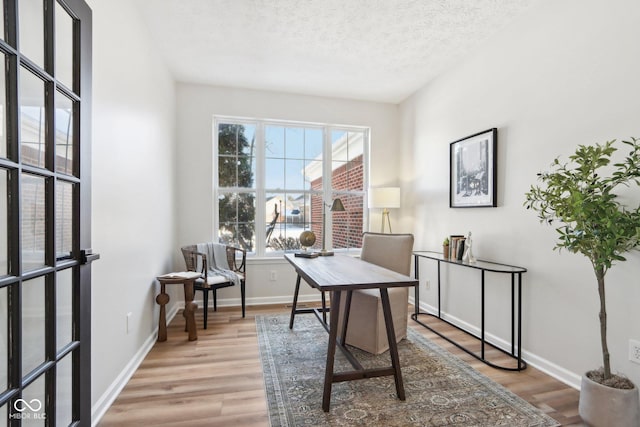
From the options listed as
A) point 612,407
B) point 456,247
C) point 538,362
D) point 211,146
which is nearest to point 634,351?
point 612,407

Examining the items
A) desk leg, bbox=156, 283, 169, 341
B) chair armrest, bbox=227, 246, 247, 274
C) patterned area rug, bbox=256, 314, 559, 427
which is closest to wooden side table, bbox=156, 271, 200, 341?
desk leg, bbox=156, 283, 169, 341

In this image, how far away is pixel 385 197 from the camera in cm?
395

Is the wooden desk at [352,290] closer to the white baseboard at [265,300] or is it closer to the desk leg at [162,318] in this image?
the desk leg at [162,318]

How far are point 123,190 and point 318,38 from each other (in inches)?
79.7

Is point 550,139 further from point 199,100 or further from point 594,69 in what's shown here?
point 199,100

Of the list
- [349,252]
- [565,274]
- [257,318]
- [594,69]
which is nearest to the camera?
[594,69]

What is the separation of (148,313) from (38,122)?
6.60 feet

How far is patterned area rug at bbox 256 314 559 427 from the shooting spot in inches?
68.2

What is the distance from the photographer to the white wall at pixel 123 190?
179 cm

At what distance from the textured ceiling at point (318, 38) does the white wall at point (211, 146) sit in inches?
8.7

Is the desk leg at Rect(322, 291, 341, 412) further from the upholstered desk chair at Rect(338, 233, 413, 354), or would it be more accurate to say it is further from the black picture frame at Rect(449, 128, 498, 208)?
the black picture frame at Rect(449, 128, 498, 208)

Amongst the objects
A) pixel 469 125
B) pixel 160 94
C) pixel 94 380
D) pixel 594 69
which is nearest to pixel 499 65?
pixel 469 125

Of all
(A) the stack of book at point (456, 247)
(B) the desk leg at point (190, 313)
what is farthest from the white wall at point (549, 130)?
(B) the desk leg at point (190, 313)

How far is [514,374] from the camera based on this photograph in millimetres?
2254
